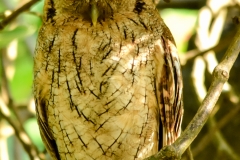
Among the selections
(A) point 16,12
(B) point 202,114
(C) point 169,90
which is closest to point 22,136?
(A) point 16,12

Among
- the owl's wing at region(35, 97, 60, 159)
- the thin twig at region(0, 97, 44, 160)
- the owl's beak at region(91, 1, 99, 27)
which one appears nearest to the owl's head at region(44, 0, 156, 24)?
the owl's beak at region(91, 1, 99, 27)

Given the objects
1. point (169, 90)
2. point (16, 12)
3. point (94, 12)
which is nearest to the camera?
point (94, 12)

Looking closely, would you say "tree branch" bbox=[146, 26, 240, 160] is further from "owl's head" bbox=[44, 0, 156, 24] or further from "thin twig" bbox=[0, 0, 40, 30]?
"thin twig" bbox=[0, 0, 40, 30]

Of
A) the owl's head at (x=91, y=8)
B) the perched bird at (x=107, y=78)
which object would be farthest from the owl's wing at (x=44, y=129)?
the owl's head at (x=91, y=8)

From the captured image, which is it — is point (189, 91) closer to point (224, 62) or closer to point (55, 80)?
point (55, 80)

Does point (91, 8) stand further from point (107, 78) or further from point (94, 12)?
point (107, 78)
